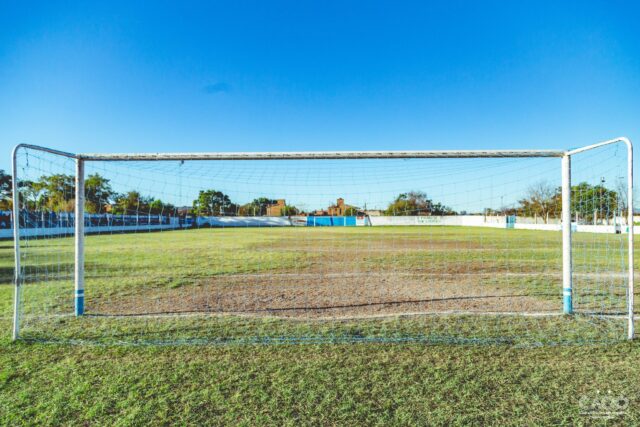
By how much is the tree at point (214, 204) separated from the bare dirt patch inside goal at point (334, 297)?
179cm

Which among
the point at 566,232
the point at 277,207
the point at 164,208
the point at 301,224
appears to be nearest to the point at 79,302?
the point at 277,207

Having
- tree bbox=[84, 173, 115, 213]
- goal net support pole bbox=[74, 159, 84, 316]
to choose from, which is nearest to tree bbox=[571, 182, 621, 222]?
goal net support pole bbox=[74, 159, 84, 316]

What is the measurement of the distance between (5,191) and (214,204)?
117 ft

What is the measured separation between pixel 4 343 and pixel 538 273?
36.0ft

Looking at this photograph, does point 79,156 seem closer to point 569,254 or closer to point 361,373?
point 361,373

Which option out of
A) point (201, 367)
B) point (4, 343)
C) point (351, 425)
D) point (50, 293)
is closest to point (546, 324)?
point (351, 425)

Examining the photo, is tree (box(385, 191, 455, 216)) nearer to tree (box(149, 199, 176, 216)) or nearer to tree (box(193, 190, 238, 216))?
tree (box(193, 190, 238, 216))

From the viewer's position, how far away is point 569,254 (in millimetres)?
5465

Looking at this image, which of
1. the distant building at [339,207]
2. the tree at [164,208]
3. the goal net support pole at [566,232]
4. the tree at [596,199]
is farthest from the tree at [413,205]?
the tree at [164,208]

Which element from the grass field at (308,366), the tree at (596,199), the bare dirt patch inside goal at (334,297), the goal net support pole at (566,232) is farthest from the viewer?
the tree at (596,199)

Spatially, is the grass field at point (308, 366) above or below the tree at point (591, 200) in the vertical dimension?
below

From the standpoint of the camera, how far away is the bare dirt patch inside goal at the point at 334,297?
20.0 ft

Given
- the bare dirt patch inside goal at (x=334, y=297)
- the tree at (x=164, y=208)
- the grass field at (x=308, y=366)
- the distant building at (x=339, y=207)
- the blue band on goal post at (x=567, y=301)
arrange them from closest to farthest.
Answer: the grass field at (x=308, y=366), the blue band on goal post at (x=567, y=301), the bare dirt patch inside goal at (x=334, y=297), the distant building at (x=339, y=207), the tree at (x=164, y=208)

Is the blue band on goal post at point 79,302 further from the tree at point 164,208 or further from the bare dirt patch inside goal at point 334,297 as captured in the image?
the tree at point 164,208
